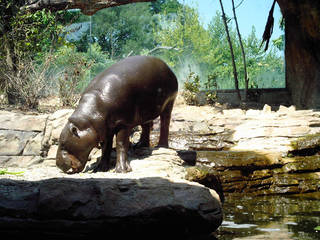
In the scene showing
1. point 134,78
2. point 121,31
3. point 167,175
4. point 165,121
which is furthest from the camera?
point 121,31

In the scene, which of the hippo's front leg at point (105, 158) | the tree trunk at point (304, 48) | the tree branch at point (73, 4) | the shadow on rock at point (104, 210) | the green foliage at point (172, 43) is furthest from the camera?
the green foliage at point (172, 43)

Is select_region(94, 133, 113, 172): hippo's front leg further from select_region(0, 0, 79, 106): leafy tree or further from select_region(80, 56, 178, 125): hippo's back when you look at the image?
select_region(0, 0, 79, 106): leafy tree

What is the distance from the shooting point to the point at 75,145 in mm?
4516

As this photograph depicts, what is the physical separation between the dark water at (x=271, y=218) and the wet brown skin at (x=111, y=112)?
57.1 inches

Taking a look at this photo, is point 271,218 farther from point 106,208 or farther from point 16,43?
point 16,43

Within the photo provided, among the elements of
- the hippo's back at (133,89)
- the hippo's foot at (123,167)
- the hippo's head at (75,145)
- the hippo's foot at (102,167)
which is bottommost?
the hippo's foot at (102,167)

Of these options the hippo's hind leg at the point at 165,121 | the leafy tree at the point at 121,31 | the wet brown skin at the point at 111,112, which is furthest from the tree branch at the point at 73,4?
the leafy tree at the point at 121,31

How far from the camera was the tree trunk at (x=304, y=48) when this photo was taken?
9070mm

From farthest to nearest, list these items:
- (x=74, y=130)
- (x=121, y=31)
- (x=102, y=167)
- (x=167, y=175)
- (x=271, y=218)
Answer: (x=121, y=31) < (x=102, y=167) < (x=74, y=130) < (x=167, y=175) < (x=271, y=218)

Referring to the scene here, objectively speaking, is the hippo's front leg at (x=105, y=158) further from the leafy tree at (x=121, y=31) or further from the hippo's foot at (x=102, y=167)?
the leafy tree at (x=121, y=31)

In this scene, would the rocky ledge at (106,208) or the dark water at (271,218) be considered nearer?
the rocky ledge at (106,208)

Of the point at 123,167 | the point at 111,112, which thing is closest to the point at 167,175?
the point at 123,167

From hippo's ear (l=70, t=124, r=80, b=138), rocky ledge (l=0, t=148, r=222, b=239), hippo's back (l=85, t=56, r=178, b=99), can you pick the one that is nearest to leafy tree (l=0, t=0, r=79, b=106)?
hippo's back (l=85, t=56, r=178, b=99)

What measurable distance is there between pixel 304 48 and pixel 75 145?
287 inches
